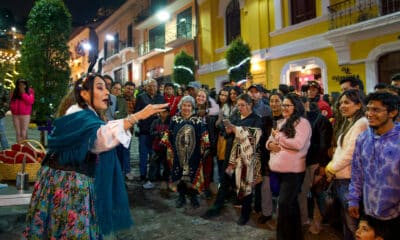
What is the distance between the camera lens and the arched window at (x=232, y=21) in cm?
1673

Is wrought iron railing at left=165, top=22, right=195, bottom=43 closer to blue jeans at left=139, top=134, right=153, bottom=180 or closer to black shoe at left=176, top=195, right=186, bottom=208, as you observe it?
blue jeans at left=139, top=134, right=153, bottom=180

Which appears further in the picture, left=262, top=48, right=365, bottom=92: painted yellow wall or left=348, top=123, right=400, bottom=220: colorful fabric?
left=262, top=48, right=365, bottom=92: painted yellow wall

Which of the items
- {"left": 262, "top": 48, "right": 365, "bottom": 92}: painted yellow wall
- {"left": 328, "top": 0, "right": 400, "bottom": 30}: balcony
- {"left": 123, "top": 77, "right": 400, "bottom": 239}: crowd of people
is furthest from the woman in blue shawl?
{"left": 262, "top": 48, "right": 365, "bottom": 92}: painted yellow wall

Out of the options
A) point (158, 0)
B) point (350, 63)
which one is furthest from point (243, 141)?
point (158, 0)

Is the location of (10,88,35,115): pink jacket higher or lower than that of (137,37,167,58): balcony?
lower

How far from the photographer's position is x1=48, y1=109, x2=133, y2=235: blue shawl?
244 cm

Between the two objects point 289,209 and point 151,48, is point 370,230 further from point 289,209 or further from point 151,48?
point 151,48

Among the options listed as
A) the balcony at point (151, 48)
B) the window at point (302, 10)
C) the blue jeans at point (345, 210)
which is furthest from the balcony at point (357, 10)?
the balcony at point (151, 48)

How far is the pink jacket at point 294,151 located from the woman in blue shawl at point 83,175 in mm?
1934

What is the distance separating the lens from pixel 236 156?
15.5 feet

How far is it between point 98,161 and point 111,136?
328mm

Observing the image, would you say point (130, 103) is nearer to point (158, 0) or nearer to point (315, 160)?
point (315, 160)

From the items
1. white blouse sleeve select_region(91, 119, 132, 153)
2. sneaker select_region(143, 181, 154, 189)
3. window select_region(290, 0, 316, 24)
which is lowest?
sneaker select_region(143, 181, 154, 189)

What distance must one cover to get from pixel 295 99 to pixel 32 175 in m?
3.34
